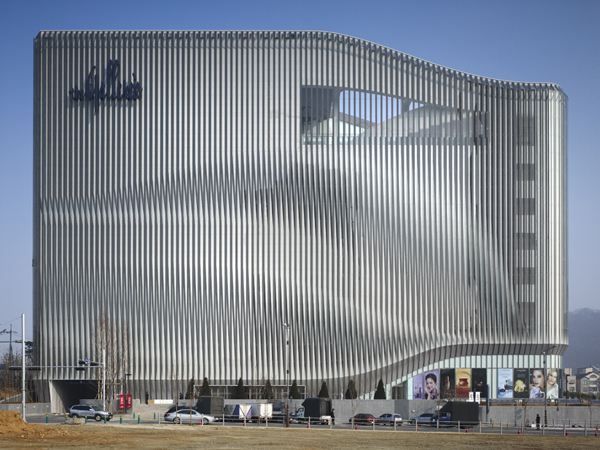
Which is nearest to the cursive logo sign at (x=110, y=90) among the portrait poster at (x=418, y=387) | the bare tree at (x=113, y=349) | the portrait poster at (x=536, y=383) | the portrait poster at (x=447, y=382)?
the bare tree at (x=113, y=349)

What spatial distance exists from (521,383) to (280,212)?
118 ft

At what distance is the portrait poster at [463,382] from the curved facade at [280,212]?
9.96 ft

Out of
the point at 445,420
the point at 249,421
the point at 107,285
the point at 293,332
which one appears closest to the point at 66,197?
the point at 107,285

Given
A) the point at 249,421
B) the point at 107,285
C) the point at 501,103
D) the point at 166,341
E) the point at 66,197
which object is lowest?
the point at 249,421

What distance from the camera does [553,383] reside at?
89000mm

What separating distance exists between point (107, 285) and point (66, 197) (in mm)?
12014

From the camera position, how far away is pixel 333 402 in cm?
7288

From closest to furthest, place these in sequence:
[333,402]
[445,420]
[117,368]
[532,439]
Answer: [532,439] < [445,420] < [333,402] < [117,368]

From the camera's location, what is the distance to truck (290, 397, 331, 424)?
214 ft

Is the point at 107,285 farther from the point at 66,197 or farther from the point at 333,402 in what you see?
the point at 333,402

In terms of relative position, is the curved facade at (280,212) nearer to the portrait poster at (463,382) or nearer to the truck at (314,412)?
the portrait poster at (463,382)

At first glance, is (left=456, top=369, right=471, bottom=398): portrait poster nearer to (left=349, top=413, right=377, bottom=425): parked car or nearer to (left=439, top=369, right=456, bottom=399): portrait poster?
(left=439, top=369, right=456, bottom=399): portrait poster

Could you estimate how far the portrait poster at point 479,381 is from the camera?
87938 mm

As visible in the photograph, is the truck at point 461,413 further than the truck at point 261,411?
No
